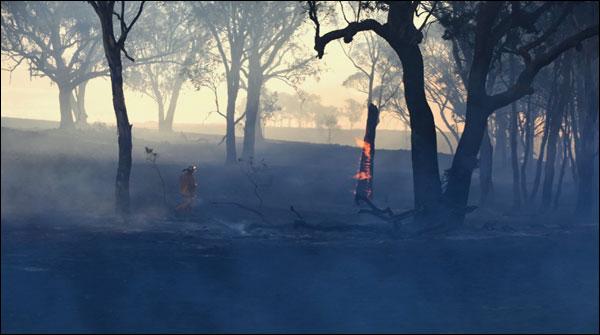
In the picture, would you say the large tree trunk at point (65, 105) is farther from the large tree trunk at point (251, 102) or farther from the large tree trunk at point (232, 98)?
the large tree trunk at point (251, 102)

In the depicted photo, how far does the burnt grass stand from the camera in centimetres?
1399

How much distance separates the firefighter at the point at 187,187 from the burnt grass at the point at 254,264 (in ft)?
→ 2.12

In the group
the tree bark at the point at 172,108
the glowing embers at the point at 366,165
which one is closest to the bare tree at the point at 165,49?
the tree bark at the point at 172,108

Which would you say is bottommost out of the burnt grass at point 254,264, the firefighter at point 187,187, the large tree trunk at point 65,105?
the burnt grass at point 254,264

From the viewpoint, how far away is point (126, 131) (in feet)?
83.5

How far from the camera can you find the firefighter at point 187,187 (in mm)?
25422

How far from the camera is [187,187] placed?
84.8ft

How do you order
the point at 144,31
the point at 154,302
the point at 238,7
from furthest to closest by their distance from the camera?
the point at 144,31, the point at 238,7, the point at 154,302

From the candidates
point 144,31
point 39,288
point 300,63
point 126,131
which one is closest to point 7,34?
point 144,31

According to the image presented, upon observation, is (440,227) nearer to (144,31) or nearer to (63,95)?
(63,95)

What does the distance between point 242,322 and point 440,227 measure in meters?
12.9

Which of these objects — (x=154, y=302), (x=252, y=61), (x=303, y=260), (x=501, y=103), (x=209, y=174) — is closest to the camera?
(x=154, y=302)

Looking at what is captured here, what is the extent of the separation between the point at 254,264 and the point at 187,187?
705 centimetres

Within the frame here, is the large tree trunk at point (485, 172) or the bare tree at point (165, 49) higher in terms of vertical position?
the bare tree at point (165, 49)
